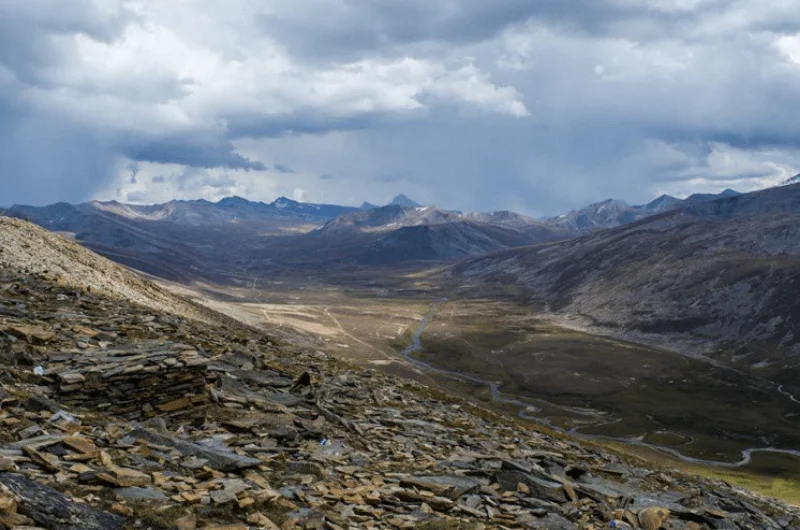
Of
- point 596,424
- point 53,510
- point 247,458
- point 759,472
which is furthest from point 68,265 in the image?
point 596,424

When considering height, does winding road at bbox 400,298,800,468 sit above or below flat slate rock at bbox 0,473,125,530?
below

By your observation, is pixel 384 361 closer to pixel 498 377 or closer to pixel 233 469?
pixel 498 377

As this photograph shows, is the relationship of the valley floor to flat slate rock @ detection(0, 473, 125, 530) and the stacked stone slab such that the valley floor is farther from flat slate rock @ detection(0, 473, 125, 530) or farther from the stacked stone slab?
flat slate rock @ detection(0, 473, 125, 530)

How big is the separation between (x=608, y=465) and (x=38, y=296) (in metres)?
36.1

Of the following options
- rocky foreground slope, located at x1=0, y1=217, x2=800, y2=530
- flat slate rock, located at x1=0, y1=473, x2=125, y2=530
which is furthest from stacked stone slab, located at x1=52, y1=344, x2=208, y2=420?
flat slate rock, located at x1=0, y1=473, x2=125, y2=530

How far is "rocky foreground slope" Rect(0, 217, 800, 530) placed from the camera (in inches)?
567

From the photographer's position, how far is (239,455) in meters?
19.3

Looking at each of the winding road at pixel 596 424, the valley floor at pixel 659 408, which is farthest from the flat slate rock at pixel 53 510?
the winding road at pixel 596 424

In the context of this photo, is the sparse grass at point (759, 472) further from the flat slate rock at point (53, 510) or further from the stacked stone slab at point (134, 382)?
the flat slate rock at point (53, 510)

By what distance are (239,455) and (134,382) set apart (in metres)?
6.94

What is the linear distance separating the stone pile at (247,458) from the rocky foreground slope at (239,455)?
0.06 metres

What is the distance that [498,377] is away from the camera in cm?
18425

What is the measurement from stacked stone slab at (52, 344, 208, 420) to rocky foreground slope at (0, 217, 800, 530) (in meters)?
0.06

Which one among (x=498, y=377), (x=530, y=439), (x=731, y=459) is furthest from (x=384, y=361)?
(x=530, y=439)
